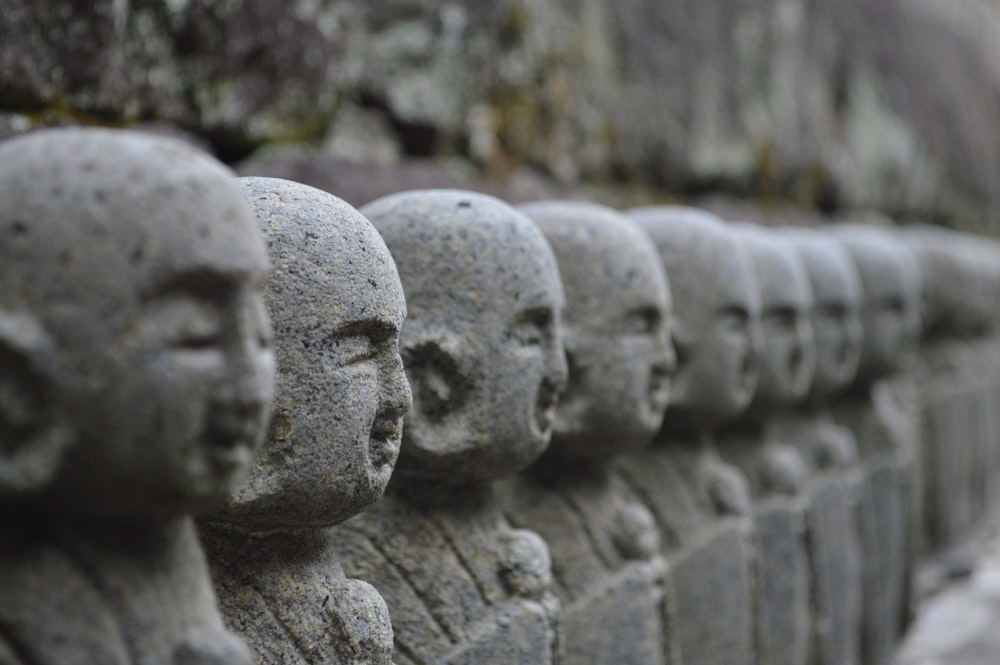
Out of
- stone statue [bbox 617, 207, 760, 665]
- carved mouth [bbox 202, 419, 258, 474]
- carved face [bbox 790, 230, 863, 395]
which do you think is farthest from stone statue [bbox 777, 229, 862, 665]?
carved mouth [bbox 202, 419, 258, 474]

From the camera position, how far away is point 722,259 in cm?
355

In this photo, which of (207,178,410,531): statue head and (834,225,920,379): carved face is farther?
(834,225,920,379): carved face

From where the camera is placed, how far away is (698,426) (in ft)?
12.2

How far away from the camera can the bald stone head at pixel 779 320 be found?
4.11 meters

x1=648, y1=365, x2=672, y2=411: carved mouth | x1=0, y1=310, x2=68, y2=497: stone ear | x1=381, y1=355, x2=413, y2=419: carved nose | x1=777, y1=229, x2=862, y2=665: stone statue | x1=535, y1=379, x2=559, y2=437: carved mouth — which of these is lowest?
x1=777, y1=229, x2=862, y2=665: stone statue

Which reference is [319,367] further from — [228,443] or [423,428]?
[423,428]

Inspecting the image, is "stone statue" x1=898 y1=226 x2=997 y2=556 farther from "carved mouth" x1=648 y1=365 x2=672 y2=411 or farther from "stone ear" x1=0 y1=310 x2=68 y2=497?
"stone ear" x1=0 y1=310 x2=68 y2=497

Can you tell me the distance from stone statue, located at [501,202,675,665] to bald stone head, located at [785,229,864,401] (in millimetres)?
1846

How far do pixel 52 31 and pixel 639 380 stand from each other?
1.56 m

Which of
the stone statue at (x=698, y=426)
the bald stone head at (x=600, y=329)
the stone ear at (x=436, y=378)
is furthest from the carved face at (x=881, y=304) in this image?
the stone ear at (x=436, y=378)

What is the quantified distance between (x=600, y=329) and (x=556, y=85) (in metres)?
2.31

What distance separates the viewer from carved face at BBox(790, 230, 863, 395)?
4773 millimetres

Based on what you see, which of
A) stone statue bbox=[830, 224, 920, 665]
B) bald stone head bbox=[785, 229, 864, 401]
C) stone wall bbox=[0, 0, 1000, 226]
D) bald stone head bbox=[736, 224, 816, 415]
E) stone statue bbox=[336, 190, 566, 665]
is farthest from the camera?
stone statue bbox=[830, 224, 920, 665]

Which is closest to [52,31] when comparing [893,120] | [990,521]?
[990,521]
